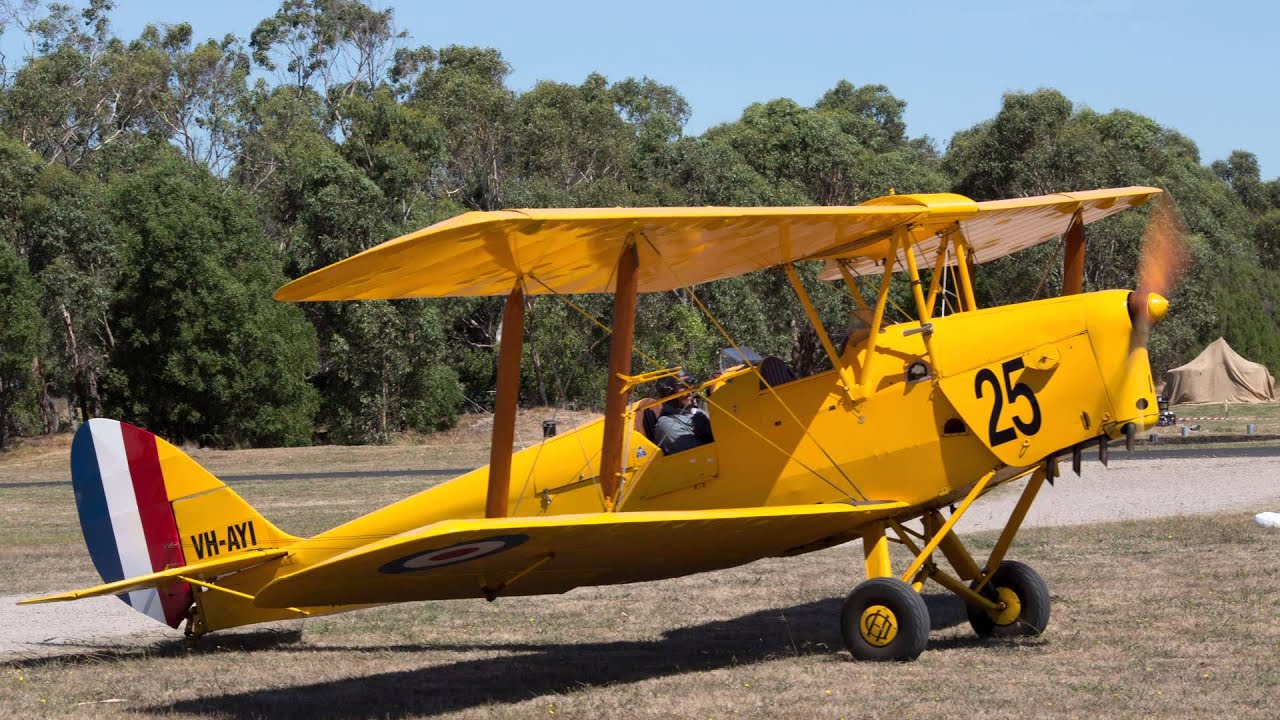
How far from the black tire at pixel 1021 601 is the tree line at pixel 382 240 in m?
24.9

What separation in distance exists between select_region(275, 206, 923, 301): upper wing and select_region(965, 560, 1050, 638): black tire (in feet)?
8.41

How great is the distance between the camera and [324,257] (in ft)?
148

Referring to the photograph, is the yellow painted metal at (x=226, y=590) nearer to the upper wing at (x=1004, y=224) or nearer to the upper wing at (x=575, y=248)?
the upper wing at (x=575, y=248)

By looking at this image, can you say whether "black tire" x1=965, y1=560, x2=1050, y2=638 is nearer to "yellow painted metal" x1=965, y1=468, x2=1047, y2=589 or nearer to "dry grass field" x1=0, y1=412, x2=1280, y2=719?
"yellow painted metal" x1=965, y1=468, x2=1047, y2=589

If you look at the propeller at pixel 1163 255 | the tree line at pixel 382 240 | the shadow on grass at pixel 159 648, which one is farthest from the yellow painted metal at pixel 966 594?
the tree line at pixel 382 240

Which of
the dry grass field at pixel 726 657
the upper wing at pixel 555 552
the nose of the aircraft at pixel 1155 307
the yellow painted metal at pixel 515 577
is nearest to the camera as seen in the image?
the upper wing at pixel 555 552

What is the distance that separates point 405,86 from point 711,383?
7714 centimetres

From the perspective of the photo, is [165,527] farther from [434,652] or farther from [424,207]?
[424,207]

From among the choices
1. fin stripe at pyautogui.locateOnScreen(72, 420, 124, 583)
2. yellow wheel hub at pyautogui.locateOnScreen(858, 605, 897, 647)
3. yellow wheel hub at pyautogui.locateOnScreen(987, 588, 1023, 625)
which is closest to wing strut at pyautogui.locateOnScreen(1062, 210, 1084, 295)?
yellow wheel hub at pyautogui.locateOnScreen(987, 588, 1023, 625)

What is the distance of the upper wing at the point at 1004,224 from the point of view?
8789 mm

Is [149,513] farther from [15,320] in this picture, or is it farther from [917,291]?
[15,320]

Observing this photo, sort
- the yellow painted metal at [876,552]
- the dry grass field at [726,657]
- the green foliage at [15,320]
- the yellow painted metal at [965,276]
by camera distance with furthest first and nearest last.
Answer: the green foliage at [15,320]
the yellow painted metal at [965,276]
the yellow painted metal at [876,552]
the dry grass field at [726,657]

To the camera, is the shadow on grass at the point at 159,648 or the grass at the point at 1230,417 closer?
the shadow on grass at the point at 159,648

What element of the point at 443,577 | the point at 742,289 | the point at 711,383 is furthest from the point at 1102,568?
the point at 742,289
